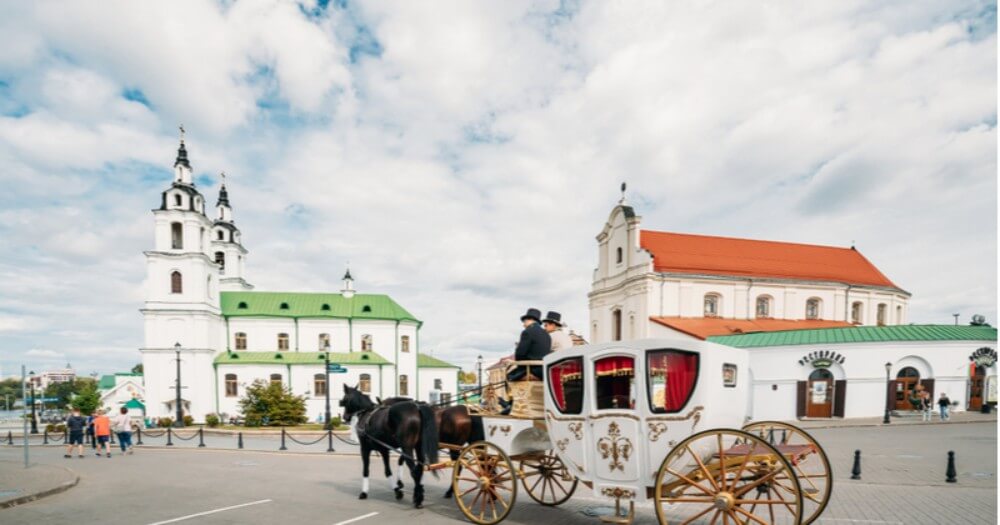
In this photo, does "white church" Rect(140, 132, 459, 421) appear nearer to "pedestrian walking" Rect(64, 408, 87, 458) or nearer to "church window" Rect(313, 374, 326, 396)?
"church window" Rect(313, 374, 326, 396)

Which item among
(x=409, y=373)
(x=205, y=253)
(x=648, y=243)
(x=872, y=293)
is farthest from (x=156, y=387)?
(x=872, y=293)

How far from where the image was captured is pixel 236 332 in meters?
44.0

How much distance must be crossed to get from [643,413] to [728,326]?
3161 cm

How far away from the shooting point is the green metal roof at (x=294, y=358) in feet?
136

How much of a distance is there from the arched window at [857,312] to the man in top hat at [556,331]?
40960mm

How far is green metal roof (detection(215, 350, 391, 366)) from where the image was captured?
41.5 m

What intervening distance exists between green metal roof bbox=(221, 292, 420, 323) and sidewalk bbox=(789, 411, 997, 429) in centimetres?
3646

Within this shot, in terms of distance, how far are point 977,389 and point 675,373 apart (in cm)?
3000

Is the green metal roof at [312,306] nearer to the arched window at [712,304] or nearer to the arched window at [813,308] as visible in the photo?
the arched window at [712,304]

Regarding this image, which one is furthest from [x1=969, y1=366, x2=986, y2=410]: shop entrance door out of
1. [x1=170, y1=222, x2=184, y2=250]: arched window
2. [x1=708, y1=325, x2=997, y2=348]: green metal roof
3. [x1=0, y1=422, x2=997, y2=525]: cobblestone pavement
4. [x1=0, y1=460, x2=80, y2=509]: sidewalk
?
[x1=170, y1=222, x2=184, y2=250]: arched window

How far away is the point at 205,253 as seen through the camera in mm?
40312

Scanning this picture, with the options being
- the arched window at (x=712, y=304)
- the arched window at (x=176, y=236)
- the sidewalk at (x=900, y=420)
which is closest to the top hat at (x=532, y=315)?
the sidewalk at (x=900, y=420)

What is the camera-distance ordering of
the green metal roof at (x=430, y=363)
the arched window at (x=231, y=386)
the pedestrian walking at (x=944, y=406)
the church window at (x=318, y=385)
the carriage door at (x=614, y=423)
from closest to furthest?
the carriage door at (x=614, y=423) → the pedestrian walking at (x=944, y=406) → the arched window at (x=231, y=386) → the church window at (x=318, y=385) → the green metal roof at (x=430, y=363)

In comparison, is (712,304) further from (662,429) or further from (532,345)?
(662,429)
